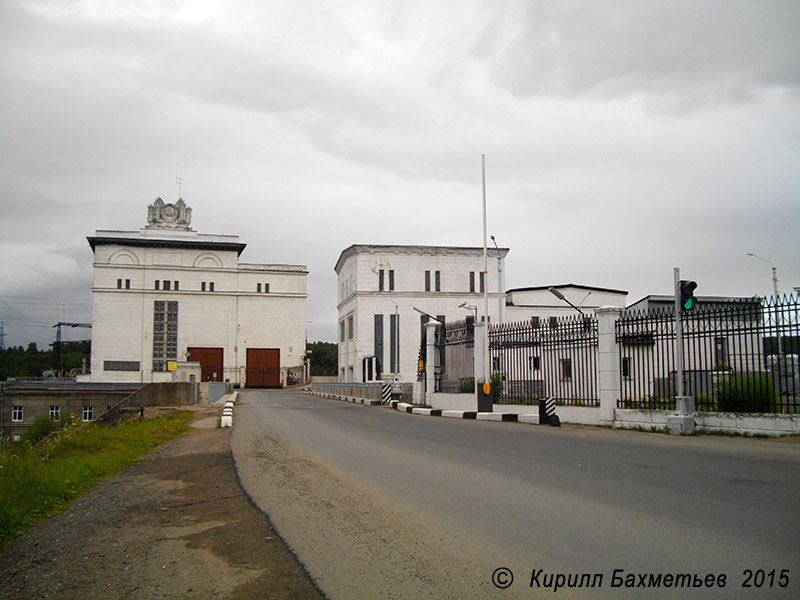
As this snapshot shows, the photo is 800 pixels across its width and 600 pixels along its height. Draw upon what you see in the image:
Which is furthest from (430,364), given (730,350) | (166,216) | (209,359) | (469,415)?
(166,216)

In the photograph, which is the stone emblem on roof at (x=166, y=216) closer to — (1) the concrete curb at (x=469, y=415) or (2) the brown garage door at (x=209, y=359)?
(2) the brown garage door at (x=209, y=359)

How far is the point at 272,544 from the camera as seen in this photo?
612cm

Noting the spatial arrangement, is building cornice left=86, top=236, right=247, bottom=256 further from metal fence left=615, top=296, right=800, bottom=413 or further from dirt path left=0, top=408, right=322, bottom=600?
dirt path left=0, top=408, right=322, bottom=600

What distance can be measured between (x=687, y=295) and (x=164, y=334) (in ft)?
253

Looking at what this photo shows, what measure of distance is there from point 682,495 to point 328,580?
15.1ft

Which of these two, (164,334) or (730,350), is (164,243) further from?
(730,350)

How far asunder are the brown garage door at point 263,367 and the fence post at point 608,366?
70402mm

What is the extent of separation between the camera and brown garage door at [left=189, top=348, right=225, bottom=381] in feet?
270

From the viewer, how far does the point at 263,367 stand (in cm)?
8450

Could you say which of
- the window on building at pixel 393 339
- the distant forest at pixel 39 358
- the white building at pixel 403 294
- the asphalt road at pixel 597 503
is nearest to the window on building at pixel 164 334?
the white building at pixel 403 294

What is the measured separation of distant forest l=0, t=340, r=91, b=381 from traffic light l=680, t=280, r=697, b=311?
111935 mm

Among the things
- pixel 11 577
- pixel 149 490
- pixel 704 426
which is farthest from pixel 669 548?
pixel 704 426

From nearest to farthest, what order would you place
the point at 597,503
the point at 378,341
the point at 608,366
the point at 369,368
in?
1. the point at 597,503
2. the point at 608,366
3. the point at 369,368
4. the point at 378,341

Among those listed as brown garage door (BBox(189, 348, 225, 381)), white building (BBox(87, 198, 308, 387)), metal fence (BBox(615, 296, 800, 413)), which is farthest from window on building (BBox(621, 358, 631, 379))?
brown garage door (BBox(189, 348, 225, 381))
